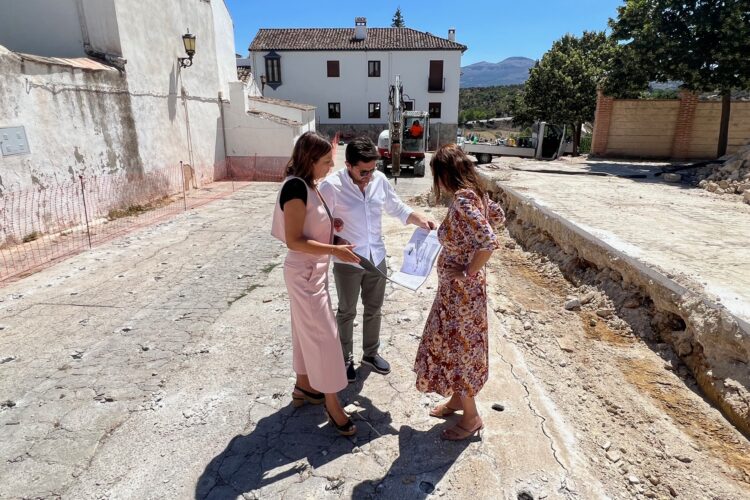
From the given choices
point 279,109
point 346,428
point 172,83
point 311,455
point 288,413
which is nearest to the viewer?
point 311,455

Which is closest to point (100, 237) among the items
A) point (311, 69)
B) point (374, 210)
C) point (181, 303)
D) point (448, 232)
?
point (181, 303)

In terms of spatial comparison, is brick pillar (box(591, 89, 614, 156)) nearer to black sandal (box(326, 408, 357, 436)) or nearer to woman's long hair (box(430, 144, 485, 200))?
woman's long hair (box(430, 144, 485, 200))

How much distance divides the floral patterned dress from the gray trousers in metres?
0.59

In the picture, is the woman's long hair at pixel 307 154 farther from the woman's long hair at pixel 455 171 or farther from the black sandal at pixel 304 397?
the black sandal at pixel 304 397

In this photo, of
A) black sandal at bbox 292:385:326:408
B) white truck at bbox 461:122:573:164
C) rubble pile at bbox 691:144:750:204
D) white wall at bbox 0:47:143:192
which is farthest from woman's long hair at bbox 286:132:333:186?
white truck at bbox 461:122:573:164

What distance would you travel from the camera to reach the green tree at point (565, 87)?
23281 mm

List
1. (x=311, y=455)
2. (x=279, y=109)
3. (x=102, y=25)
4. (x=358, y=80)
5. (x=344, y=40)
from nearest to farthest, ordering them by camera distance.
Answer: (x=311, y=455) < (x=102, y=25) < (x=279, y=109) < (x=358, y=80) < (x=344, y=40)

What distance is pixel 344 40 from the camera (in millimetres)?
33344

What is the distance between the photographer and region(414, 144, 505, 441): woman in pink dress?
93.1 inches

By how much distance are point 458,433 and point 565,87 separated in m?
24.6

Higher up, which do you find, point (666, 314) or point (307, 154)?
point (307, 154)

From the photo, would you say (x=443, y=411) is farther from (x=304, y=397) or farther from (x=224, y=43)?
(x=224, y=43)

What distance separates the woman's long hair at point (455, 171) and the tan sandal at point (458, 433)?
1344mm

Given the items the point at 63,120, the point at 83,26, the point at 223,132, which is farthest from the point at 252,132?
the point at 63,120
